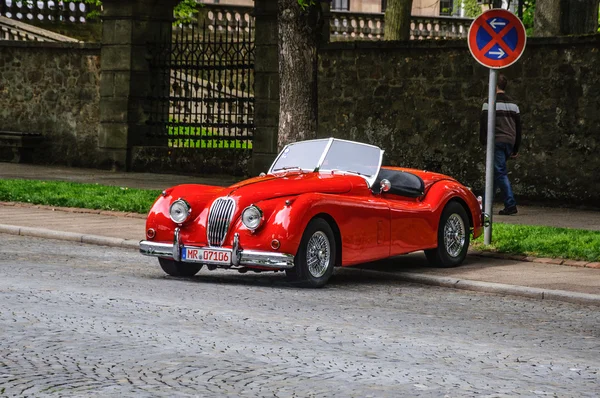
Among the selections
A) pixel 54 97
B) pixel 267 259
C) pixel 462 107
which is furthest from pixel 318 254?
pixel 54 97

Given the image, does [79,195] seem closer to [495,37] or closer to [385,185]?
[495,37]

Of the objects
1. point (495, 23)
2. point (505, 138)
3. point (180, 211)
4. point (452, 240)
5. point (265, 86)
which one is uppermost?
point (495, 23)

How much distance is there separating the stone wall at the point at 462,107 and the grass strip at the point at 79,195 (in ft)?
14.2

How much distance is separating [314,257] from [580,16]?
12.7 m

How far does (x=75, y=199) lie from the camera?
18.4 m

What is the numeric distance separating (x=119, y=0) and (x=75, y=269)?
1427 centimetres

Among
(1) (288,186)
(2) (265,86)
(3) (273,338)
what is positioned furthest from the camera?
(2) (265,86)

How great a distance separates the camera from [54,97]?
1065 inches

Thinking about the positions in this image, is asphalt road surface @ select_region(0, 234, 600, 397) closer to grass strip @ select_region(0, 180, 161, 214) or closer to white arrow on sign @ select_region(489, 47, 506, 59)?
white arrow on sign @ select_region(489, 47, 506, 59)

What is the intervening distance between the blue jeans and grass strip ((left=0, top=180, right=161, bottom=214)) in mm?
4915

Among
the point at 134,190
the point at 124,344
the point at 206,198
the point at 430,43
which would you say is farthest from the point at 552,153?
the point at 124,344

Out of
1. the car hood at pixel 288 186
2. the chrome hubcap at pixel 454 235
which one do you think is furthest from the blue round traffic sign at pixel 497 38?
the car hood at pixel 288 186

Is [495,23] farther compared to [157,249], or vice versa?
[495,23]

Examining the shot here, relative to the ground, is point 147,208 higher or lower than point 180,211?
lower
